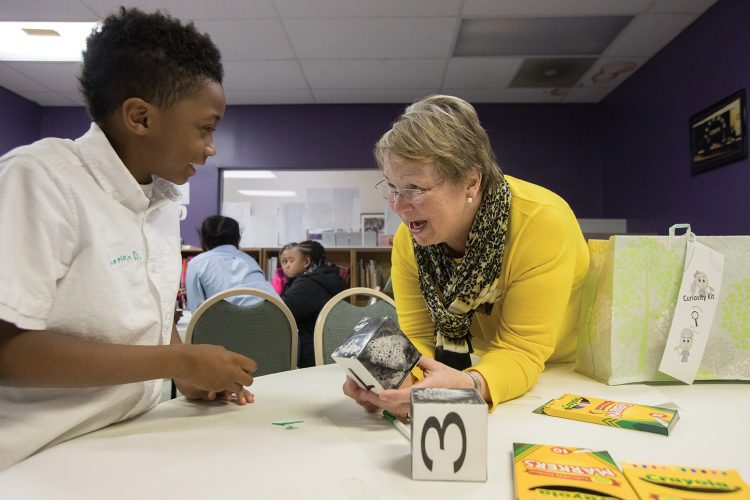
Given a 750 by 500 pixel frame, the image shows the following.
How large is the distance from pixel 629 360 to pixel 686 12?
3199mm

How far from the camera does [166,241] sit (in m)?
1.03

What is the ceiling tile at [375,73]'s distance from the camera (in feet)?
13.6

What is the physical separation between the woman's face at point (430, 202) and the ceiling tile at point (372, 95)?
386 centimetres

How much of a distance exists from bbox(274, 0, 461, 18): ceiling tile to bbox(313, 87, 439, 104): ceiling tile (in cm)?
141

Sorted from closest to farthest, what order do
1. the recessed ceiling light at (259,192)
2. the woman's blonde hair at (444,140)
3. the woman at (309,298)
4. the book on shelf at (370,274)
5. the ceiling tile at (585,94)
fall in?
the woman's blonde hair at (444,140) < the woman at (309,298) < the ceiling tile at (585,94) < the book on shelf at (370,274) < the recessed ceiling light at (259,192)

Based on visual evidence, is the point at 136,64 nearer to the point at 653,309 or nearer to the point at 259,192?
the point at 653,309

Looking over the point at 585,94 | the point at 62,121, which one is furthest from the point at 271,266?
the point at 585,94

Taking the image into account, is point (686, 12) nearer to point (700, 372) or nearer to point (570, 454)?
point (700, 372)

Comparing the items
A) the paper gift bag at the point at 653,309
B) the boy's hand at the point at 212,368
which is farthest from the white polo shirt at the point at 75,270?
the paper gift bag at the point at 653,309

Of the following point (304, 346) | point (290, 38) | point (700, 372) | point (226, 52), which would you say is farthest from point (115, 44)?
point (226, 52)

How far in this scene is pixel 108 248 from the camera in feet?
2.69

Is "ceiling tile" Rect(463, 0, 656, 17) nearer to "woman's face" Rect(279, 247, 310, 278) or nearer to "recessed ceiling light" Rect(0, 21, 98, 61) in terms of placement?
"woman's face" Rect(279, 247, 310, 278)

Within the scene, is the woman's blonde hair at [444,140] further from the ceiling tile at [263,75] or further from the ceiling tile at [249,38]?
the ceiling tile at [263,75]

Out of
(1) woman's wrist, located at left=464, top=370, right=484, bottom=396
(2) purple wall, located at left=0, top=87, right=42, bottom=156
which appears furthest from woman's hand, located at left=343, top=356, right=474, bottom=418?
(2) purple wall, located at left=0, top=87, right=42, bottom=156
